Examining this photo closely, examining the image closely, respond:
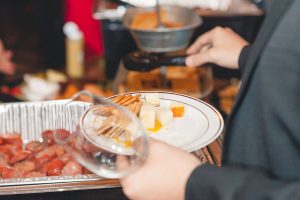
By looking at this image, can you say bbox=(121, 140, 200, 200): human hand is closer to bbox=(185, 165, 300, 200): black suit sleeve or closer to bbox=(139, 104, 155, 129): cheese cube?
bbox=(185, 165, 300, 200): black suit sleeve

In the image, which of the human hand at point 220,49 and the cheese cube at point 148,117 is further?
the human hand at point 220,49

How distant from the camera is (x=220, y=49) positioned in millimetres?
1537

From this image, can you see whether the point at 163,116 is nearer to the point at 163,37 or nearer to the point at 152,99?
the point at 152,99

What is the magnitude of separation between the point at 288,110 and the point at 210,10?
4.73ft

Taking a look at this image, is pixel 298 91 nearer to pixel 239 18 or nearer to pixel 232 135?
pixel 232 135

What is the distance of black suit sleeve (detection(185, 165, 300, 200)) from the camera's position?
828 mm

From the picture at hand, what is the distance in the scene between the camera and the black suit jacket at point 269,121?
85 cm

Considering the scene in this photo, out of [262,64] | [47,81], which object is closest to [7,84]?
[47,81]

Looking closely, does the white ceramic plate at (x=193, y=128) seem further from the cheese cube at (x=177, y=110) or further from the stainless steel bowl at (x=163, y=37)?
the stainless steel bowl at (x=163, y=37)

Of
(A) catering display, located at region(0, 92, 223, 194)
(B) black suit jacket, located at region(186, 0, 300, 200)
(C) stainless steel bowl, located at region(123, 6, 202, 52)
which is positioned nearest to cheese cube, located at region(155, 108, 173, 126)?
(A) catering display, located at region(0, 92, 223, 194)

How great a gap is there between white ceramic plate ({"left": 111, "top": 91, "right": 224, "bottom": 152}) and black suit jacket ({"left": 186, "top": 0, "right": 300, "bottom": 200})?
7 cm

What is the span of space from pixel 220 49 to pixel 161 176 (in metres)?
0.72

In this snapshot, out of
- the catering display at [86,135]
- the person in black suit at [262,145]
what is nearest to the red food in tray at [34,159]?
the catering display at [86,135]

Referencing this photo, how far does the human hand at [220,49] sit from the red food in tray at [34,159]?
0.55 metres
